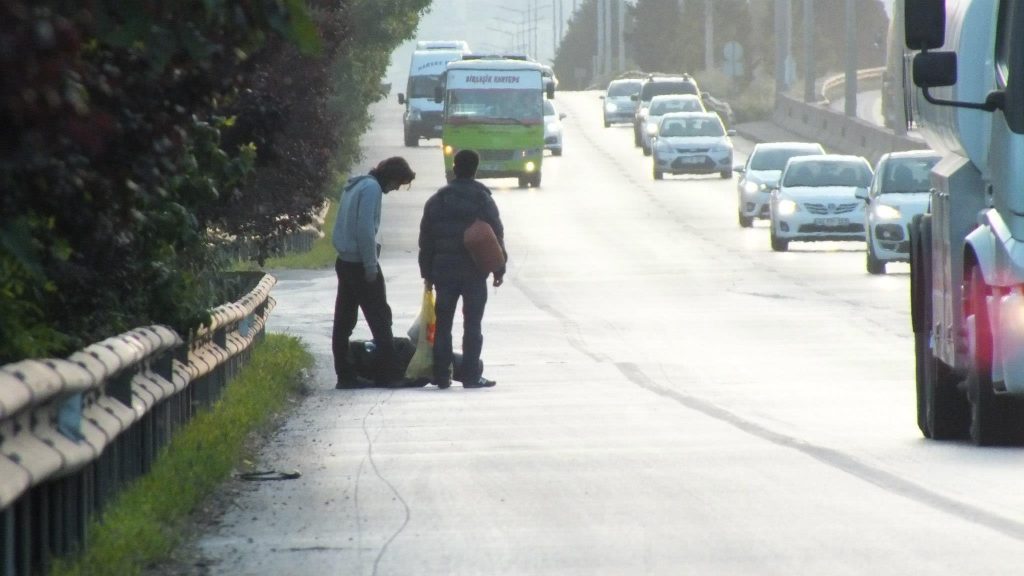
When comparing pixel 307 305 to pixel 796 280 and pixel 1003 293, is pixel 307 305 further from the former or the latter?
pixel 1003 293

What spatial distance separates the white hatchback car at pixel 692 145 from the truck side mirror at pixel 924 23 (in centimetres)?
4719

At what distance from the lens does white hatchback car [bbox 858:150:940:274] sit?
1171 inches

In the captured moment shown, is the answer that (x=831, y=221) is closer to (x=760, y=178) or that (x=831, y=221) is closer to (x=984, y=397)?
(x=760, y=178)

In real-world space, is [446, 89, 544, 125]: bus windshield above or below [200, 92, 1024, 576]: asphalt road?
above

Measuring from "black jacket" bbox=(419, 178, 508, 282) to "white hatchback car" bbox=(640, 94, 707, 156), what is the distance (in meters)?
48.9

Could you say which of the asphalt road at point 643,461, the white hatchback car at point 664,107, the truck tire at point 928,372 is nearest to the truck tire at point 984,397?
the asphalt road at point 643,461

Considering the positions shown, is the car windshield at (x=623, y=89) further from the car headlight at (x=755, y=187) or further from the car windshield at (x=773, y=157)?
the car headlight at (x=755, y=187)

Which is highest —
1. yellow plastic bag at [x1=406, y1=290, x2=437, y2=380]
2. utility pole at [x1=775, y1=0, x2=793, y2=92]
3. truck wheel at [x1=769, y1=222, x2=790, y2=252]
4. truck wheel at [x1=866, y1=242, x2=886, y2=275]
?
utility pole at [x1=775, y1=0, x2=793, y2=92]

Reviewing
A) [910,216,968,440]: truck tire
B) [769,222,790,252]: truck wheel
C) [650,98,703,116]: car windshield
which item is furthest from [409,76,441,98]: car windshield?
[910,216,968,440]: truck tire

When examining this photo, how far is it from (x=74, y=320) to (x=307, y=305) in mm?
16978

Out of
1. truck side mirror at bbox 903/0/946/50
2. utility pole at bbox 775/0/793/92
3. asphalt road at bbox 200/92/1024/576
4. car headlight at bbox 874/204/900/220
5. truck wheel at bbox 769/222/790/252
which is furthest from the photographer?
utility pole at bbox 775/0/793/92

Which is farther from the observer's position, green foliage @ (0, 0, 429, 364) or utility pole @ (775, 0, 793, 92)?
utility pole @ (775, 0, 793, 92)

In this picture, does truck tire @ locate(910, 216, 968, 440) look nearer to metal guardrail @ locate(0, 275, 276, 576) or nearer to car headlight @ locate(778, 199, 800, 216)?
metal guardrail @ locate(0, 275, 276, 576)

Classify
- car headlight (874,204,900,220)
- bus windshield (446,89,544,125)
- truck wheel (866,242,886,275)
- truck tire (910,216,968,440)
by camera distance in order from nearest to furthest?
1. truck tire (910,216,968,440)
2. car headlight (874,204,900,220)
3. truck wheel (866,242,886,275)
4. bus windshield (446,89,544,125)
